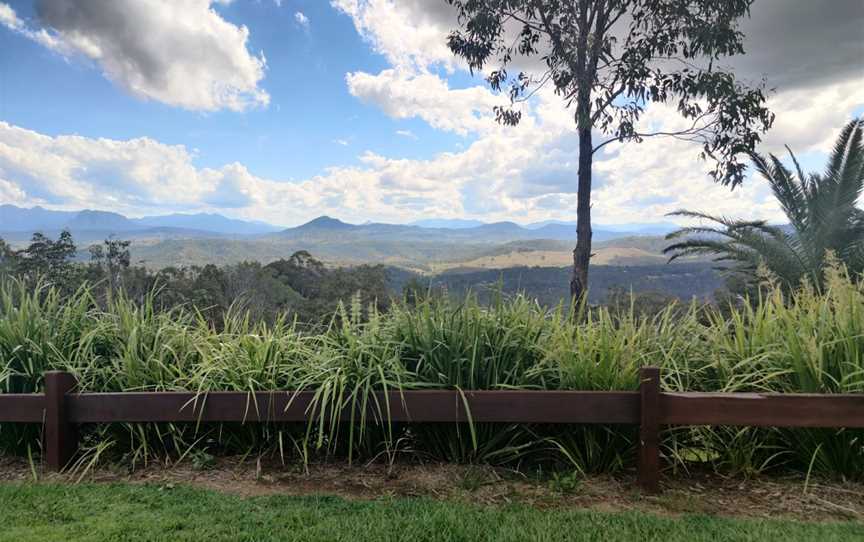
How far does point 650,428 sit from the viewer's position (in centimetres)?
300

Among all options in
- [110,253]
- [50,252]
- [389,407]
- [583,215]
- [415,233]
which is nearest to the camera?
[389,407]

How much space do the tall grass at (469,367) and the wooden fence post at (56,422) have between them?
197mm

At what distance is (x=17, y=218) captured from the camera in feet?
619

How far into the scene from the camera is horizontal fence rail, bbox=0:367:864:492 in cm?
294

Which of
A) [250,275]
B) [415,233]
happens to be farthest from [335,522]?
[415,233]

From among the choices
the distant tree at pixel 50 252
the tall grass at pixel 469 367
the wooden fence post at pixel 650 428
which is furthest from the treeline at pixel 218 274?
the wooden fence post at pixel 650 428

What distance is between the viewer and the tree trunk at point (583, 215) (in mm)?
7773

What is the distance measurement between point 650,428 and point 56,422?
3639 mm

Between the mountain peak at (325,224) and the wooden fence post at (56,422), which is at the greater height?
the mountain peak at (325,224)

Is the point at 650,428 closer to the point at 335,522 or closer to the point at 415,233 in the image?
the point at 335,522

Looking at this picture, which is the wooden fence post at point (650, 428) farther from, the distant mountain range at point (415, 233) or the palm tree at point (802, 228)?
the distant mountain range at point (415, 233)

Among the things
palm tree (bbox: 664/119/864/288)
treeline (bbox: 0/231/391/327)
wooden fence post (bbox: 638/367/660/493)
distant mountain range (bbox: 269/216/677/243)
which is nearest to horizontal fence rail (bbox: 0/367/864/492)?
wooden fence post (bbox: 638/367/660/493)

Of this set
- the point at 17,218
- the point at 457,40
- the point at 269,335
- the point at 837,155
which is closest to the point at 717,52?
the point at 457,40

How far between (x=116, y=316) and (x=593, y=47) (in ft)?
23.3
